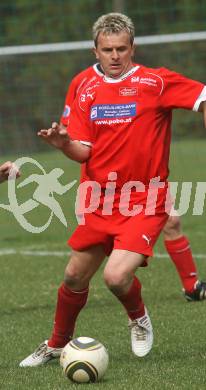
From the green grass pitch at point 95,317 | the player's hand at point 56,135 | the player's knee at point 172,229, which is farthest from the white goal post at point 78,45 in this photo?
the player's hand at point 56,135

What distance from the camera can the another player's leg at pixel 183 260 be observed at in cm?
838

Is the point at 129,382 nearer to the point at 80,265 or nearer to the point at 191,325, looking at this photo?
the point at 80,265

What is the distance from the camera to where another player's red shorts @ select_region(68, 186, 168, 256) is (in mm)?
6168

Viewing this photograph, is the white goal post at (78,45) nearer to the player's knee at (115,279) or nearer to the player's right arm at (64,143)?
the player's right arm at (64,143)

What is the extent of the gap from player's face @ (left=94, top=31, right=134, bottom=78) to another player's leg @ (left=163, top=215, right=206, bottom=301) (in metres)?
2.44

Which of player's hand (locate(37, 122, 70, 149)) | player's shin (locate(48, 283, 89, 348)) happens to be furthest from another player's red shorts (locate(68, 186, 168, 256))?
player's hand (locate(37, 122, 70, 149))

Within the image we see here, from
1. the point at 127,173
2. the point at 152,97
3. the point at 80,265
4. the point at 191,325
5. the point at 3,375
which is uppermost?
the point at 152,97

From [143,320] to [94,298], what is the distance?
2214mm

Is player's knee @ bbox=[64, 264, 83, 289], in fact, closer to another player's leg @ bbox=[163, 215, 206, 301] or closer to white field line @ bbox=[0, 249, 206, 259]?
another player's leg @ bbox=[163, 215, 206, 301]

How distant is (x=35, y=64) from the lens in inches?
543

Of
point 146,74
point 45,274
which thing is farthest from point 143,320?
point 45,274

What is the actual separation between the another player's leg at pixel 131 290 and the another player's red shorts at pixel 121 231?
6cm

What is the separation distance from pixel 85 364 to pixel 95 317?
217 cm

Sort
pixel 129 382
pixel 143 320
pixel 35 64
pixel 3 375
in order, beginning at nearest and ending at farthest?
pixel 129 382, pixel 3 375, pixel 143 320, pixel 35 64
